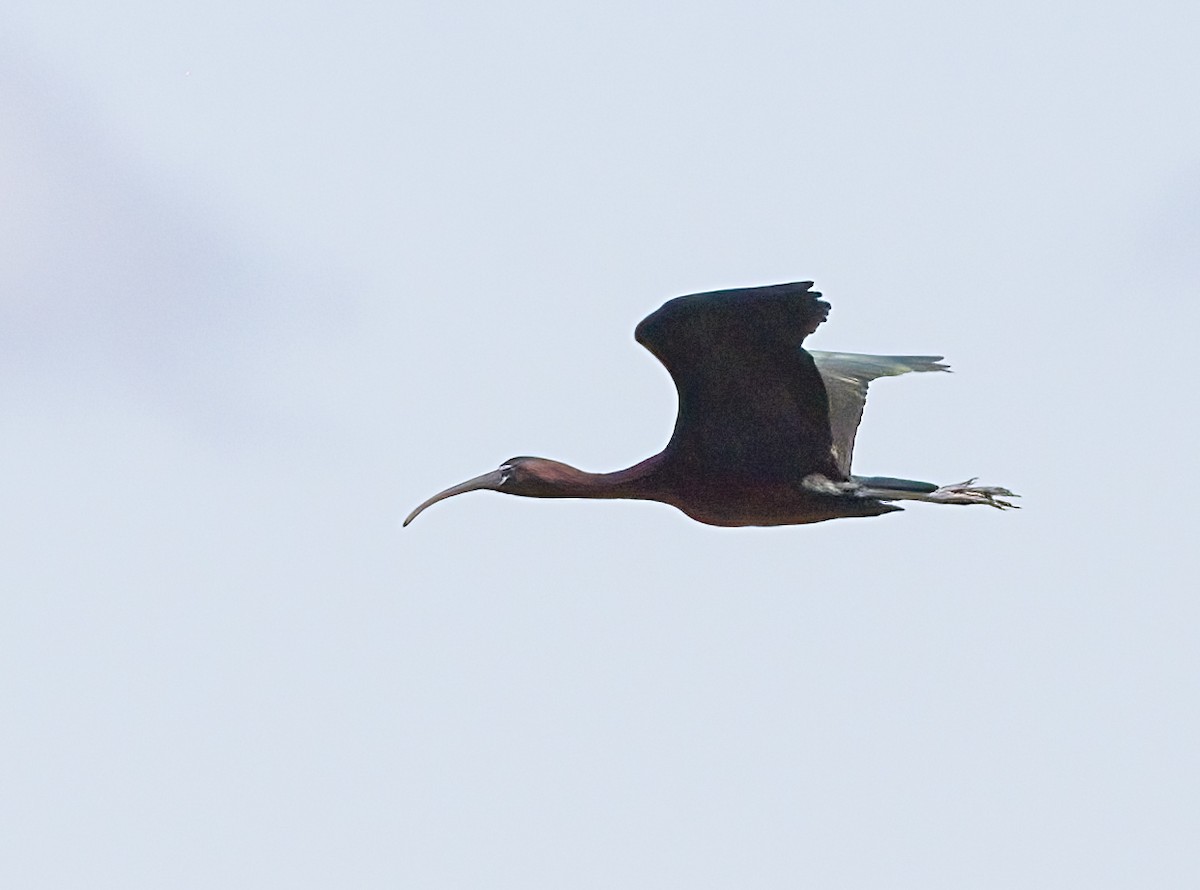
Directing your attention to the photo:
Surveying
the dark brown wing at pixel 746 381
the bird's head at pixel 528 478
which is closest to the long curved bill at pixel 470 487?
the bird's head at pixel 528 478

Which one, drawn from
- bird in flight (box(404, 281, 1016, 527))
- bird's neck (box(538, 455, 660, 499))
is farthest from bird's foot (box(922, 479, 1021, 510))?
bird's neck (box(538, 455, 660, 499))

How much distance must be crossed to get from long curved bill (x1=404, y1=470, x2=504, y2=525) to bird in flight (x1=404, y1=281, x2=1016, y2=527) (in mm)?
11

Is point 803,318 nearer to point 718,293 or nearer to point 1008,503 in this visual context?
point 718,293

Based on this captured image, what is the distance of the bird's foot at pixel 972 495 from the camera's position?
17.5 metres

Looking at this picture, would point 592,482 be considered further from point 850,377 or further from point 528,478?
point 850,377

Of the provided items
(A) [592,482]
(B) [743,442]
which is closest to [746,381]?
(B) [743,442]

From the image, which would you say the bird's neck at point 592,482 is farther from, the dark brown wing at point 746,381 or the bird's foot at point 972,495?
the bird's foot at point 972,495

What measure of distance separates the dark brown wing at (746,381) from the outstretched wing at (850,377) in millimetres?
1609

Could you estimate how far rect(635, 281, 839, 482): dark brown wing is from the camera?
14.9 metres

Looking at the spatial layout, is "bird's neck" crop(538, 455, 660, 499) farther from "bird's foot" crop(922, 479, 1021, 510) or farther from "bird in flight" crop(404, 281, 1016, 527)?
"bird's foot" crop(922, 479, 1021, 510)

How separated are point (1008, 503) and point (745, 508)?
2.32 meters

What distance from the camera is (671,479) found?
54.6 feet

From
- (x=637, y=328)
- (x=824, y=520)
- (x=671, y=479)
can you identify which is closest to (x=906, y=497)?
(x=824, y=520)

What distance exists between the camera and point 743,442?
16.4 m
